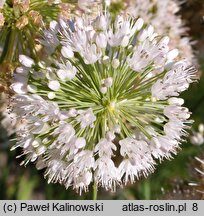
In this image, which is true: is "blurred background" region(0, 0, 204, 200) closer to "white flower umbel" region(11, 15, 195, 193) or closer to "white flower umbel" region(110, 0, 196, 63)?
"white flower umbel" region(110, 0, 196, 63)

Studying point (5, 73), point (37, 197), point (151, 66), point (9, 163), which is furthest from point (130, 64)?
point (37, 197)

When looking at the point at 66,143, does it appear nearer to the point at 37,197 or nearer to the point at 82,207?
the point at 82,207

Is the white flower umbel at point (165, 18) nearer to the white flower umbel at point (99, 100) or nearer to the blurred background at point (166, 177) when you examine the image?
the blurred background at point (166, 177)

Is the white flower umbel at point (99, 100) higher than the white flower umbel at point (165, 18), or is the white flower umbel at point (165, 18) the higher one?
the white flower umbel at point (165, 18)

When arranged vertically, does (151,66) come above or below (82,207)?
above

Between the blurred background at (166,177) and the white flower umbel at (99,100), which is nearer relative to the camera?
the white flower umbel at (99,100)

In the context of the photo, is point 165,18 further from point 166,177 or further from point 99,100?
point 166,177

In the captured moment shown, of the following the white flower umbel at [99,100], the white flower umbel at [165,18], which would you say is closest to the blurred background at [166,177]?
the white flower umbel at [165,18]
